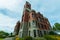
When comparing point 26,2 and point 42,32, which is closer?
point 42,32

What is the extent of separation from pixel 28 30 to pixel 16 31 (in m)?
19.2

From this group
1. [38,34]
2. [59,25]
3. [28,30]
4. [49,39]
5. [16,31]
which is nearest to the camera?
[49,39]

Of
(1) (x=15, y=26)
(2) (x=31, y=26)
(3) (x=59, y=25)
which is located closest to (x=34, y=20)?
(2) (x=31, y=26)

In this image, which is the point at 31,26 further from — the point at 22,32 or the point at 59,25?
the point at 59,25

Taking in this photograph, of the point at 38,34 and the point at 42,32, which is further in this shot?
the point at 42,32

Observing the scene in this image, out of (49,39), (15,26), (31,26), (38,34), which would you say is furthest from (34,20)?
(15,26)

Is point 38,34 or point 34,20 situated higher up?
point 34,20

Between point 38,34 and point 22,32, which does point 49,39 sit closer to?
point 38,34

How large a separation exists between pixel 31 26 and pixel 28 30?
9.55 feet

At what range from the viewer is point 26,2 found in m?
74.0

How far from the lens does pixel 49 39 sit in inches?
2015

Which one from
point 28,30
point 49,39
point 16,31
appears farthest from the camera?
point 16,31

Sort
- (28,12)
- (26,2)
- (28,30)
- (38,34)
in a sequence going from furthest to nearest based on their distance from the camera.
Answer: (26,2), (28,12), (28,30), (38,34)

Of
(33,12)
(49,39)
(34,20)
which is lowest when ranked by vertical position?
(49,39)
